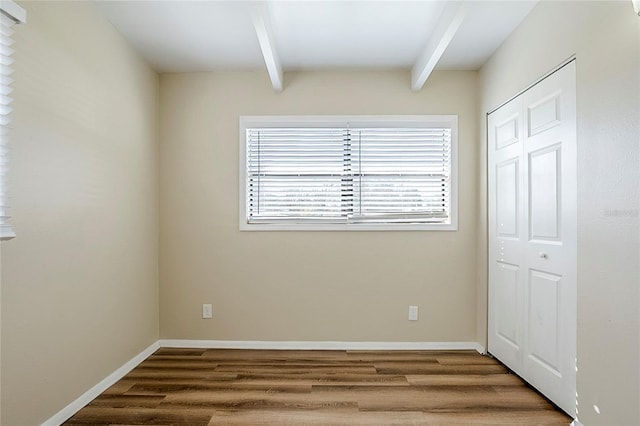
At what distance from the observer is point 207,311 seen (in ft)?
12.0

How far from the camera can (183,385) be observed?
2.83 m

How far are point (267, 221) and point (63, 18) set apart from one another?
2.04 meters

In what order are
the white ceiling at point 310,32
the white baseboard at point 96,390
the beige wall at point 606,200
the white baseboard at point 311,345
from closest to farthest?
the beige wall at point 606,200, the white baseboard at point 96,390, the white ceiling at point 310,32, the white baseboard at point 311,345

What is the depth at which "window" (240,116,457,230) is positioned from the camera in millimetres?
3674

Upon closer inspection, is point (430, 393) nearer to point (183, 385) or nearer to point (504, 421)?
point (504, 421)

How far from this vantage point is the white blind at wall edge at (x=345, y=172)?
3.69 metres

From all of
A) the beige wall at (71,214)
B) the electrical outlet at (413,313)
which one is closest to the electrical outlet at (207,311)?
the beige wall at (71,214)

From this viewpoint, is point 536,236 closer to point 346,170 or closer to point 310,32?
point 346,170

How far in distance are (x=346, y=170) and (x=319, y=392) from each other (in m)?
1.87

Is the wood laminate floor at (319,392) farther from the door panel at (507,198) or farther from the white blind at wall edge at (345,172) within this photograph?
the white blind at wall edge at (345,172)

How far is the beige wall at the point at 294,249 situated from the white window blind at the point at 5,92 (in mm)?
1792

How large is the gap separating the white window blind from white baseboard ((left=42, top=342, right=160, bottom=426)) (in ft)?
3.54

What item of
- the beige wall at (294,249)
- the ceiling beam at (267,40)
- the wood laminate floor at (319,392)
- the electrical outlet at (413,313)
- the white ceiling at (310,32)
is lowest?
the wood laminate floor at (319,392)

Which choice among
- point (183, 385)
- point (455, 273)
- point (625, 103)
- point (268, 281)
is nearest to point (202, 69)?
point (268, 281)
